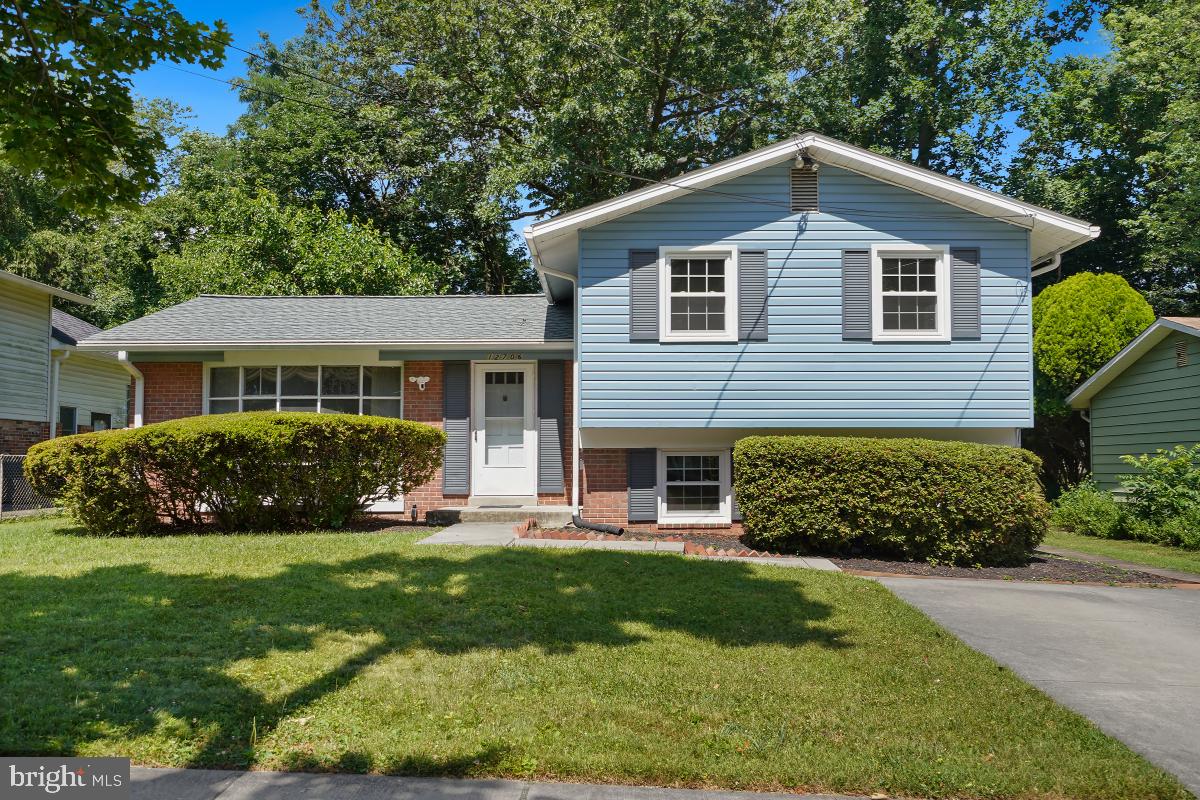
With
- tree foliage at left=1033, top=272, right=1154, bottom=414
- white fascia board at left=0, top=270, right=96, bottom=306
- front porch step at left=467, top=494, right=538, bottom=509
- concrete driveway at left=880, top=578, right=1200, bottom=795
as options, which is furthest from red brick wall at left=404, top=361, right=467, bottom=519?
tree foliage at left=1033, top=272, right=1154, bottom=414

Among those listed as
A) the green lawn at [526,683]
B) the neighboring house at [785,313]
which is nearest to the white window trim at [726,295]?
the neighboring house at [785,313]

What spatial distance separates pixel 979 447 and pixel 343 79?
24.7 metres

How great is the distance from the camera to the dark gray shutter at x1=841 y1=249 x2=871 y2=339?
11469 millimetres

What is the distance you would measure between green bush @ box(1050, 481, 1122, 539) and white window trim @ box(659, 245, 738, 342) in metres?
6.71

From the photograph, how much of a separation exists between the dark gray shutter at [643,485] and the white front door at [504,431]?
166cm

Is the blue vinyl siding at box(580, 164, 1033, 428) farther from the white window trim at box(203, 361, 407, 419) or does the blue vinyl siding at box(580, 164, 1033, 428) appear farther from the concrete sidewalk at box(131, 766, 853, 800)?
the concrete sidewalk at box(131, 766, 853, 800)

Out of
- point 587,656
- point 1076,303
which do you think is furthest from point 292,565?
point 1076,303

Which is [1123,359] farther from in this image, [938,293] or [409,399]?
[409,399]

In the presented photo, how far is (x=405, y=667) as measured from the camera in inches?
188

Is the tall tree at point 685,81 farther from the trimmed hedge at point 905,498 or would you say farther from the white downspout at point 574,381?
the trimmed hedge at point 905,498

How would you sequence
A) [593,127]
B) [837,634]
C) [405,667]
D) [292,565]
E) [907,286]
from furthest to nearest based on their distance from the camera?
[593,127] → [907,286] → [292,565] → [837,634] → [405,667]

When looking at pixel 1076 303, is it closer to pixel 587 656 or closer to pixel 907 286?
pixel 907 286

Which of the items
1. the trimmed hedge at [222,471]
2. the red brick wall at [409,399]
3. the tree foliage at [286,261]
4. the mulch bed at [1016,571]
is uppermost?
the tree foliage at [286,261]

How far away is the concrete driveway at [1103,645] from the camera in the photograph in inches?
167
